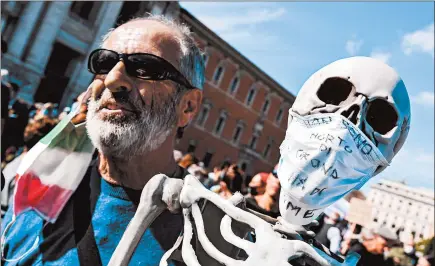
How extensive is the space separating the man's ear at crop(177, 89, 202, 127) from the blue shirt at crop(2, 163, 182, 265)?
372mm

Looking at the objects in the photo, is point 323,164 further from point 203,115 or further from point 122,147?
point 203,115

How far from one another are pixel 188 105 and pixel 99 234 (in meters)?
0.59

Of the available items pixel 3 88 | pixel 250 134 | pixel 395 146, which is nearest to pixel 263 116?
pixel 250 134

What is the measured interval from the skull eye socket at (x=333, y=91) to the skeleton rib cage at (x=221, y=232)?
0.24m

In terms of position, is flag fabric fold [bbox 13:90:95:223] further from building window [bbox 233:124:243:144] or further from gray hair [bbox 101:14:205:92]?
building window [bbox 233:124:243:144]

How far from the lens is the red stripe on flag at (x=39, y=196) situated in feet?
4.55

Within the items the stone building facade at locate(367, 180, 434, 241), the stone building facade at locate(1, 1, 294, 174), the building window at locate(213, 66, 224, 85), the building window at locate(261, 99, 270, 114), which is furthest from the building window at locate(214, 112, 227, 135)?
the stone building facade at locate(367, 180, 434, 241)

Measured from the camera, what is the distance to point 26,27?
563 inches

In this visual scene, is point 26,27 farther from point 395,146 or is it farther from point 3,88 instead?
point 395,146

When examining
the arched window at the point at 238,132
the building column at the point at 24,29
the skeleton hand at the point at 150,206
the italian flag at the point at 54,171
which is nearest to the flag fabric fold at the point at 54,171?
→ the italian flag at the point at 54,171

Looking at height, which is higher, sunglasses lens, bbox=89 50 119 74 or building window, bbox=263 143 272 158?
building window, bbox=263 143 272 158

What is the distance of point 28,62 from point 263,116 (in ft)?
62.3

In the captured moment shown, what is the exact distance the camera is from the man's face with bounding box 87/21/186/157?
1291 millimetres

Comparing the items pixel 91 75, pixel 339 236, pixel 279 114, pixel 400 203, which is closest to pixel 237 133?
pixel 279 114
